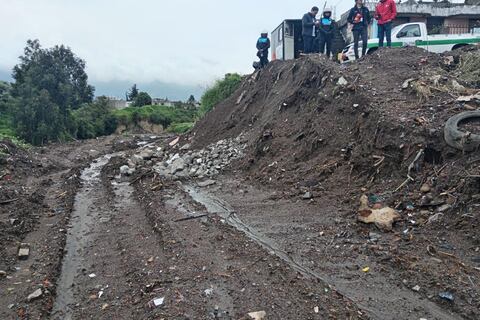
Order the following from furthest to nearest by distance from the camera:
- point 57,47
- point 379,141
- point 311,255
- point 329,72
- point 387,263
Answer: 1. point 57,47
2. point 329,72
3. point 379,141
4. point 311,255
5. point 387,263

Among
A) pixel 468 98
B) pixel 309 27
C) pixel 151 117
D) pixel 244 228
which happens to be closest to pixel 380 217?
pixel 244 228

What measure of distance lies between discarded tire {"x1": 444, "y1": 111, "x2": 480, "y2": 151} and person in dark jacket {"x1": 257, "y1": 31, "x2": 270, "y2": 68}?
9.38 meters

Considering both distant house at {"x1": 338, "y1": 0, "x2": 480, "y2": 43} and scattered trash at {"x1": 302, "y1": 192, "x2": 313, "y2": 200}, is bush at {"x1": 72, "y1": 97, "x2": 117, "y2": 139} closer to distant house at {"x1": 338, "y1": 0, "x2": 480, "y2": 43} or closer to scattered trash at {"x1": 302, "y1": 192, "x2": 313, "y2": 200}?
distant house at {"x1": 338, "y1": 0, "x2": 480, "y2": 43}

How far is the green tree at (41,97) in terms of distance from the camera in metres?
29.0

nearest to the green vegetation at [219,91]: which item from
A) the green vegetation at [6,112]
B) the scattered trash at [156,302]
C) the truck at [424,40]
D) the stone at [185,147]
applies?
the stone at [185,147]

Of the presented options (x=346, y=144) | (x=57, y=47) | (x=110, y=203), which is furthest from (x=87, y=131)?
(x=346, y=144)

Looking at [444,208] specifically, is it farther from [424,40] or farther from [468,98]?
[424,40]

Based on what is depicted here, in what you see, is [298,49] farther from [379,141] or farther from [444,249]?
[444,249]

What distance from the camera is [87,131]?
37062 millimetres

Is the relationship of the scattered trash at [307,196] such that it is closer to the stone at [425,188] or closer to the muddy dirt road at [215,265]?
the muddy dirt road at [215,265]

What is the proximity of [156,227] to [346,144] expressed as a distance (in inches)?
164

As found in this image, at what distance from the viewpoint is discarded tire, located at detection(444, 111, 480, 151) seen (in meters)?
5.73

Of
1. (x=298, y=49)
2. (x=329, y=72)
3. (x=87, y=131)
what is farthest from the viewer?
(x=87, y=131)

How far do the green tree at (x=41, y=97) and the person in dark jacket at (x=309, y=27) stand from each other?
23.0 meters
